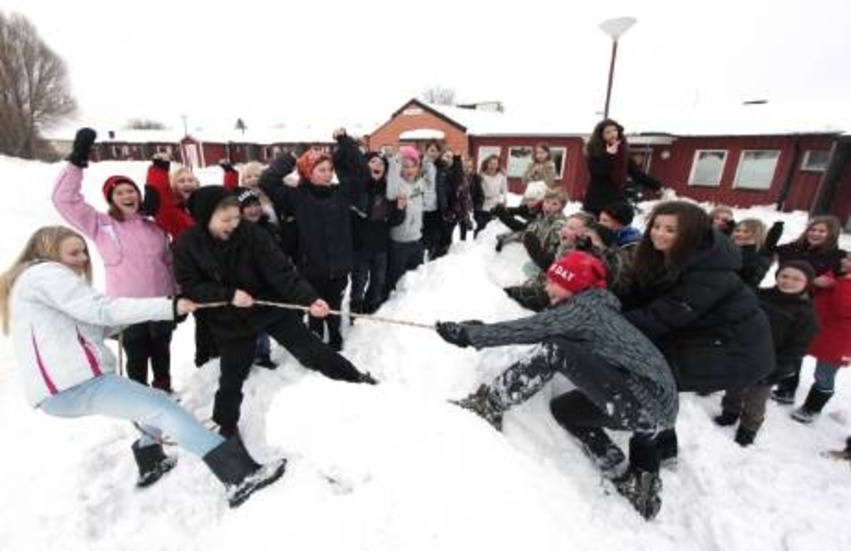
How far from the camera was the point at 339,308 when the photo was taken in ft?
14.8

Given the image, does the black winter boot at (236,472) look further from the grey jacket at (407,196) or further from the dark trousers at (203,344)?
the grey jacket at (407,196)

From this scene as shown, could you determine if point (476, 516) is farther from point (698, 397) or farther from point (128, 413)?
point (698, 397)

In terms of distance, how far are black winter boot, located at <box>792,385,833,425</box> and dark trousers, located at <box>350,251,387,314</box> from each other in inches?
166

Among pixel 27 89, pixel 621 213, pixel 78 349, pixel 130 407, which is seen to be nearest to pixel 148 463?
pixel 130 407

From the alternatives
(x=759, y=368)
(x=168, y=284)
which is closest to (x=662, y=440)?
(x=759, y=368)

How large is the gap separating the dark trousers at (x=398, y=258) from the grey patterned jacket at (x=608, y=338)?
2.55 metres

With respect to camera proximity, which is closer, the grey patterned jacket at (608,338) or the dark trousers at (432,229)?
the grey patterned jacket at (608,338)

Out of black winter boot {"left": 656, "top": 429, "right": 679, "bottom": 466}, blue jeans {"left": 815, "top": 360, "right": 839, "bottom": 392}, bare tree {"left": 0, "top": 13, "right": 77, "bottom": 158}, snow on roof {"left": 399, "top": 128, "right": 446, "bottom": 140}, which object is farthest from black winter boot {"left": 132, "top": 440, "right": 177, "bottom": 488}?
bare tree {"left": 0, "top": 13, "right": 77, "bottom": 158}

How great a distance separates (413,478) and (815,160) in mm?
20248

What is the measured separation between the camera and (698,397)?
423 centimetres

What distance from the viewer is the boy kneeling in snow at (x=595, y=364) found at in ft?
9.20

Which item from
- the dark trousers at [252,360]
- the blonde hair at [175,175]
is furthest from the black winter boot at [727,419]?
the blonde hair at [175,175]

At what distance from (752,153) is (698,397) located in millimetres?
17545

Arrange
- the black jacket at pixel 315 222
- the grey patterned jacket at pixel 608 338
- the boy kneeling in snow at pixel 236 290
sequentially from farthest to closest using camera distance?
the black jacket at pixel 315 222 → the boy kneeling in snow at pixel 236 290 → the grey patterned jacket at pixel 608 338
